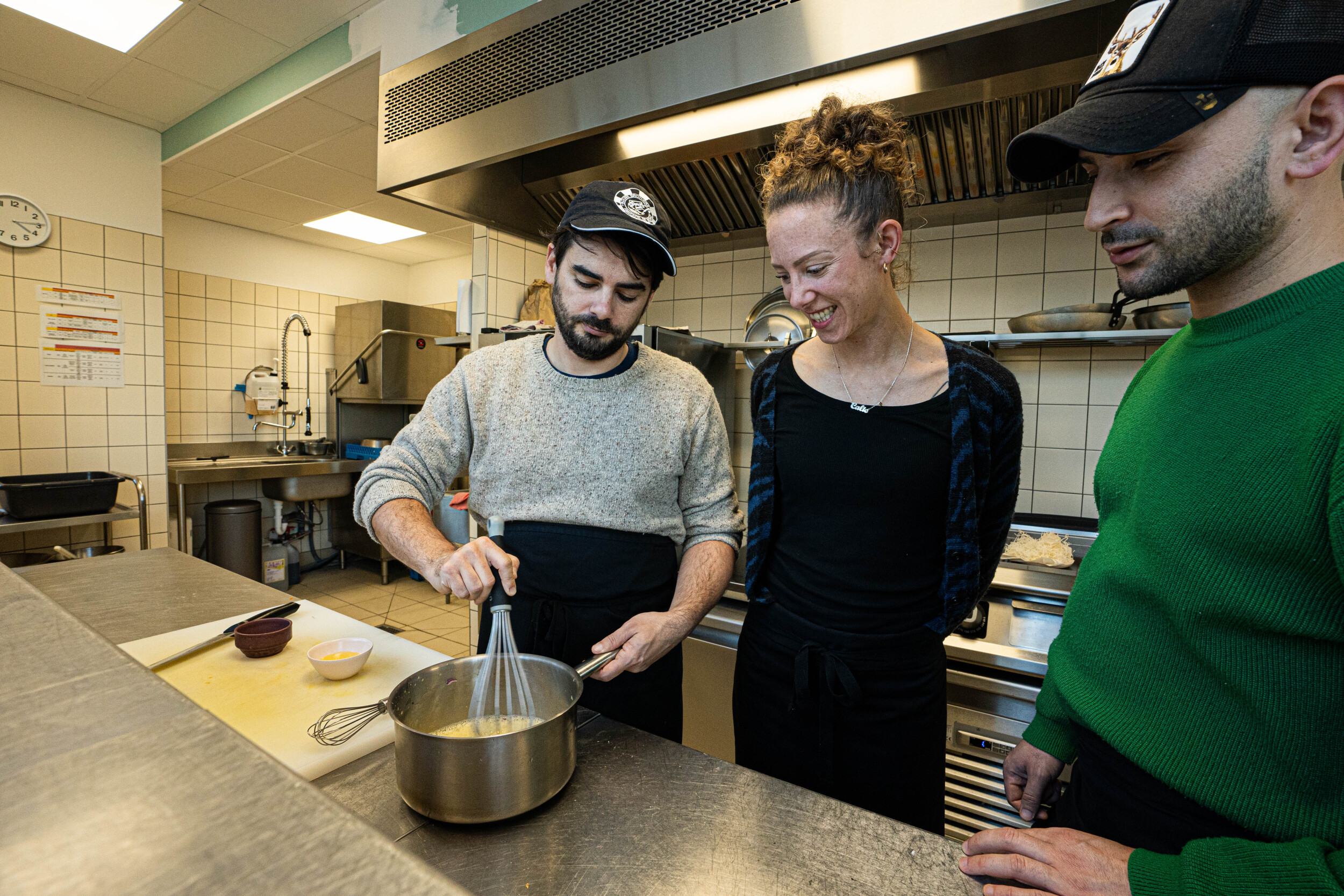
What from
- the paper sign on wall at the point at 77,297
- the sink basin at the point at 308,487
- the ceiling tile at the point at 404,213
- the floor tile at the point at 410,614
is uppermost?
the ceiling tile at the point at 404,213

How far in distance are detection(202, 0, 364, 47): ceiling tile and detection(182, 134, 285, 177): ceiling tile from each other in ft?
2.55

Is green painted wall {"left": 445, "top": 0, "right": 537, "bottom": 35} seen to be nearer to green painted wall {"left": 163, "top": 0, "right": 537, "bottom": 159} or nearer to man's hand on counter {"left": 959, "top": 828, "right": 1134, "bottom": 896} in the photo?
green painted wall {"left": 163, "top": 0, "right": 537, "bottom": 159}

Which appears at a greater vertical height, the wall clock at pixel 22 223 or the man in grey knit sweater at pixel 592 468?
the wall clock at pixel 22 223

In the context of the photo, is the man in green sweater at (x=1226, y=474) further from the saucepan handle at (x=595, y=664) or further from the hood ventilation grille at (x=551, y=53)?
the hood ventilation grille at (x=551, y=53)

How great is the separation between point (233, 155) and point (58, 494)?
185 cm

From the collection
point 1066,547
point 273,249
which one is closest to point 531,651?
point 1066,547

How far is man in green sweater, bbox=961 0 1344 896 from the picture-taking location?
1.71 feet

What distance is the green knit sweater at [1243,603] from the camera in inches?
20.1

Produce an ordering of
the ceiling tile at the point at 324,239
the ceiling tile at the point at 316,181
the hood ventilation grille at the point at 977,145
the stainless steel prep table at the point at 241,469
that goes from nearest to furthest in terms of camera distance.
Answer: the hood ventilation grille at the point at 977,145, the ceiling tile at the point at 316,181, the stainless steel prep table at the point at 241,469, the ceiling tile at the point at 324,239

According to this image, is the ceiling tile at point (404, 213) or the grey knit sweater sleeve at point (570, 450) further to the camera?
the ceiling tile at point (404, 213)

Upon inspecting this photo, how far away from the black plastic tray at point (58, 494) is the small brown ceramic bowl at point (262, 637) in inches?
102

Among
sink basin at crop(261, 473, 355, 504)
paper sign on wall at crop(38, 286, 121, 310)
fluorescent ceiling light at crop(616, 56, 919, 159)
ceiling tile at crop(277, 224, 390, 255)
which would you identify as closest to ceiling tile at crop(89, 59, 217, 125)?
paper sign on wall at crop(38, 286, 121, 310)

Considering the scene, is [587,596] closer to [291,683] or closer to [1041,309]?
[291,683]

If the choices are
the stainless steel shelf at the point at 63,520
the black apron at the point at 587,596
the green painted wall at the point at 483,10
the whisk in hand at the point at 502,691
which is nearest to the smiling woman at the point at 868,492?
the black apron at the point at 587,596
